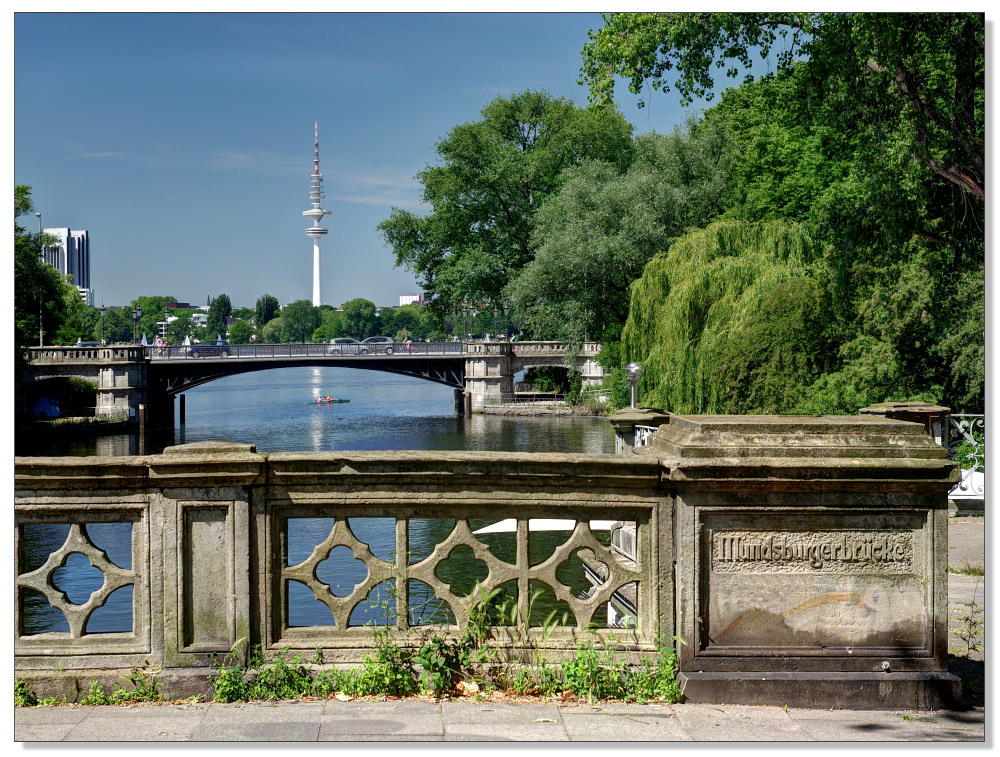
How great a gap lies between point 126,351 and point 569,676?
55360mm

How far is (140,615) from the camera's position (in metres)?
4.02

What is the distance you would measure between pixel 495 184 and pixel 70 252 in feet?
88.9

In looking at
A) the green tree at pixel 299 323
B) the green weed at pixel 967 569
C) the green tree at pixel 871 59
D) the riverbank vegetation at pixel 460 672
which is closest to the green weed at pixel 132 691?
the riverbank vegetation at pixel 460 672

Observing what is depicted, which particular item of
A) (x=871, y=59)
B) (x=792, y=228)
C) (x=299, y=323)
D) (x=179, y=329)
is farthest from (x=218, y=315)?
(x=871, y=59)

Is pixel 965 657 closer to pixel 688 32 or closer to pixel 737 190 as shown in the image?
pixel 688 32

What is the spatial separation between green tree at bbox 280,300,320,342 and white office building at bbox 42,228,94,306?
79488mm

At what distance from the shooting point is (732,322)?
21.8 meters

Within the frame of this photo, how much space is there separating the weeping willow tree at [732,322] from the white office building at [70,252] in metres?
28.0

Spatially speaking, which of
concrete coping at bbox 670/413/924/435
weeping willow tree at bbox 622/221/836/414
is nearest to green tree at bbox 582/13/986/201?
weeping willow tree at bbox 622/221/836/414

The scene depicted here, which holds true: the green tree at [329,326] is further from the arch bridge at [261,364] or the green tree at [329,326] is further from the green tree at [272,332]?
the arch bridge at [261,364]

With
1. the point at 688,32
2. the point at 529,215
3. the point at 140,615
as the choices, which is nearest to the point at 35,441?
the point at 529,215

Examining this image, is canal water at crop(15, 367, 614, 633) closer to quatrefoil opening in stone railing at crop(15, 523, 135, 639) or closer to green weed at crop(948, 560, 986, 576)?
quatrefoil opening in stone railing at crop(15, 523, 135, 639)

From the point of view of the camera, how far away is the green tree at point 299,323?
157m

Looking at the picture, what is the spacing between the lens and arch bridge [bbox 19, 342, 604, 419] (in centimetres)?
5503
